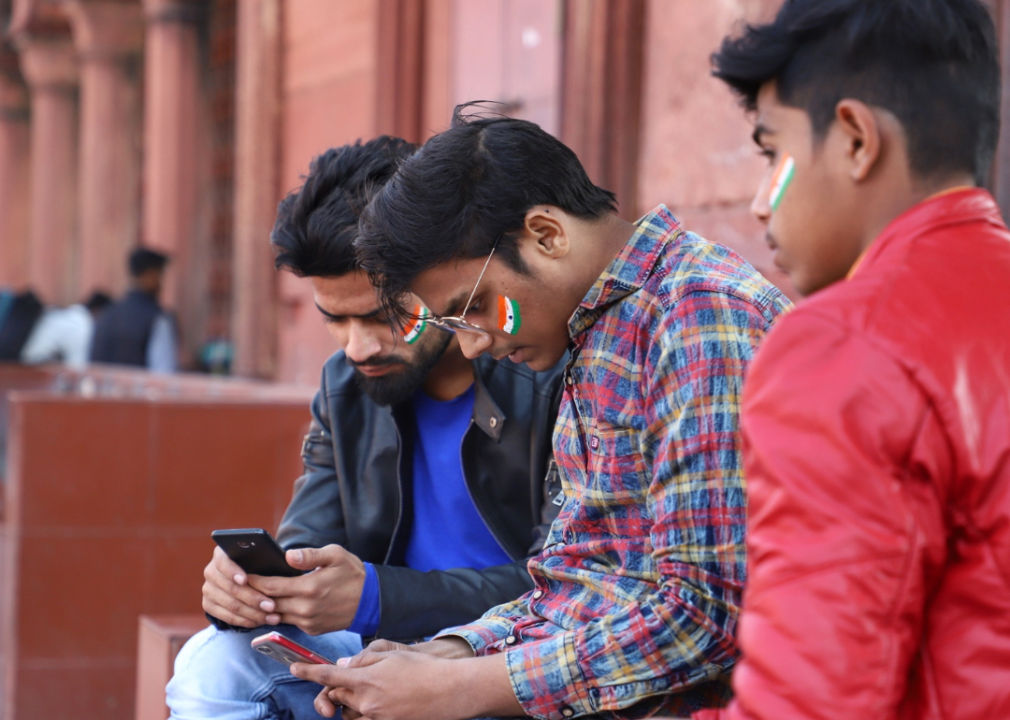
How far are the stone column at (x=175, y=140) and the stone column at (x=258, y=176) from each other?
244 centimetres

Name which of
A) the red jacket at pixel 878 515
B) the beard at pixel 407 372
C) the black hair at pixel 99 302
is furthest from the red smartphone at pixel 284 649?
the black hair at pixel 99 302

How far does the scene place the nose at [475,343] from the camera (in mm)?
2324

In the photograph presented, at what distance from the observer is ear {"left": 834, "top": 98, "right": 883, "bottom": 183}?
1.56 meters

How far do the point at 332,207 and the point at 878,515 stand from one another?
6.48 feet

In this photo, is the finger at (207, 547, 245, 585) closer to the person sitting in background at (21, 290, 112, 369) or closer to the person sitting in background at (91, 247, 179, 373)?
the person sitting in background at (91, 247, 179, 373)

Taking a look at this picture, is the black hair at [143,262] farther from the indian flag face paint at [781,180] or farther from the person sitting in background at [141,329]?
the indian flag face paint at [781,180]

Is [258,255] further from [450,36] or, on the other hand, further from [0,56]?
[0,56]

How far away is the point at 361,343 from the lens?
3.08 metres

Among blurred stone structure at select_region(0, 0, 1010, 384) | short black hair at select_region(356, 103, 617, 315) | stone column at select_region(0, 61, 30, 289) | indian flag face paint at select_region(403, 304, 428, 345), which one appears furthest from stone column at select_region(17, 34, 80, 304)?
short black hair at select_region(356, 103, 617, 315)

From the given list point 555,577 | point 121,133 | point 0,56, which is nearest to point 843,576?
point 555,577

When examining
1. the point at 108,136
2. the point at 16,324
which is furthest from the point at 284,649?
the point at 108,136

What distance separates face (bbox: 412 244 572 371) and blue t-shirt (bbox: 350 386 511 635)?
68 cm

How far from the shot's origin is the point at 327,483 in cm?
318

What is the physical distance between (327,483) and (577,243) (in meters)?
1.11
